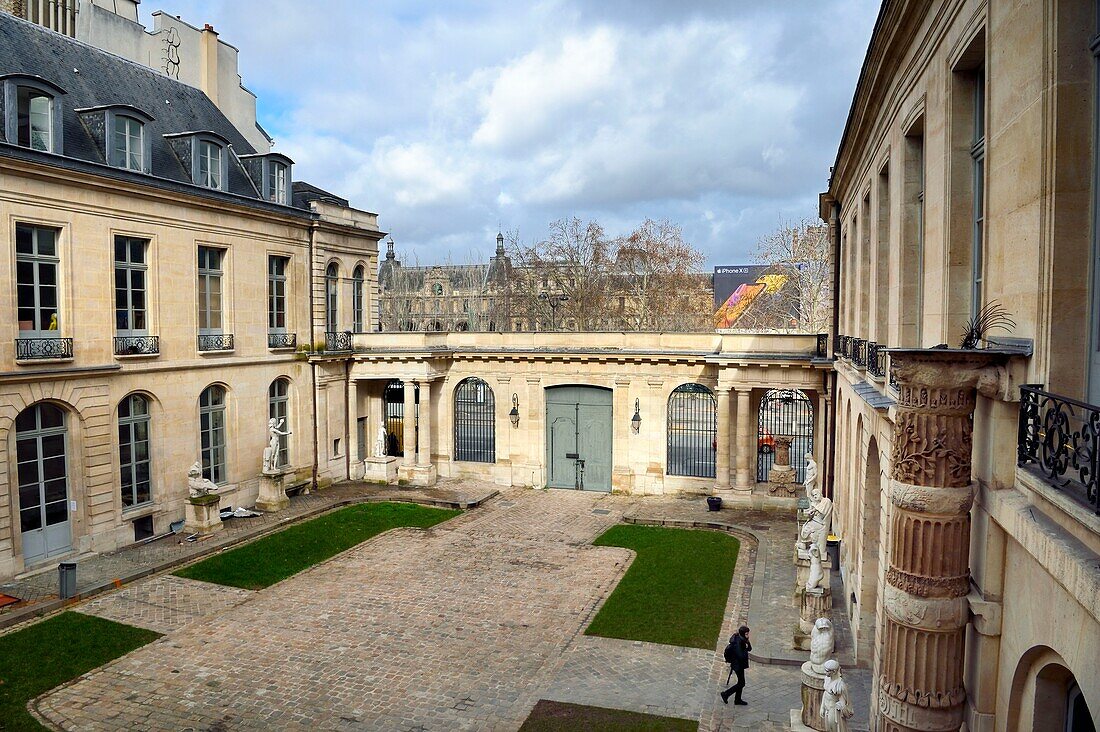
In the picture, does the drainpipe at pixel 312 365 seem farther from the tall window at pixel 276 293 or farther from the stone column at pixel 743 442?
the stone column at pixel 743 442

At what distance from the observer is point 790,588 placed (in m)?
16.0

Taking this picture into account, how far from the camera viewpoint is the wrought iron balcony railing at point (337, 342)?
26.0 meters

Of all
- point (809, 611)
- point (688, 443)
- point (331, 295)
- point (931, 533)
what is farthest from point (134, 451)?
point (931, 533)

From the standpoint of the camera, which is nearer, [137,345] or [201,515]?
[137,345]

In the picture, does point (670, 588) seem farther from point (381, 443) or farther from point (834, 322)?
point (381, 443)

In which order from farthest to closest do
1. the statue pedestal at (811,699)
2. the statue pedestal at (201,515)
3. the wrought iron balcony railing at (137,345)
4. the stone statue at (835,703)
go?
1. the statue pedestal at (201,515)
2. the wrought iron balcony railing at (137,345)
3. the statue pedestal at (811,699)
4. the stone statue at (835,703)

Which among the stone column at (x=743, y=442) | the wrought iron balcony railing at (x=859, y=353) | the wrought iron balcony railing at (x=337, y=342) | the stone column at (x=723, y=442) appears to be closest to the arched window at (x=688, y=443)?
the stone column at (x=723, y=442)

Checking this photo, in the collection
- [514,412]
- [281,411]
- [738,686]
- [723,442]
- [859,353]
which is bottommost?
[738,686]

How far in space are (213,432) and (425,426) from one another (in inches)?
278

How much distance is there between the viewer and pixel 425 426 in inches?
1033

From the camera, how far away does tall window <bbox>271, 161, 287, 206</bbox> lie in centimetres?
2420

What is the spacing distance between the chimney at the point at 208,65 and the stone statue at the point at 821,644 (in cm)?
2596

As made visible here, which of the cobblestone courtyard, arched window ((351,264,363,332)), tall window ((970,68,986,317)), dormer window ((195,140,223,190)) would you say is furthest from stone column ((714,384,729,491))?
tall window ((970,68,986,317))

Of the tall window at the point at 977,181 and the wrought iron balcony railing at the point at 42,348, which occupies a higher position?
the tall window at the point at 977,181
